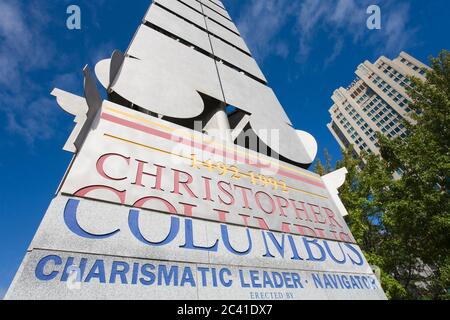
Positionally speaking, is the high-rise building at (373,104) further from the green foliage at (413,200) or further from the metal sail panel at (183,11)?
the metal sail panel at (183,11)

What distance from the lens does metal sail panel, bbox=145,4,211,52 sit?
321 inches

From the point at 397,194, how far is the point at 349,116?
85.8m

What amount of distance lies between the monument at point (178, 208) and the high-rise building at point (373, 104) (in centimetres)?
6707

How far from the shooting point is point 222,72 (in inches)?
316

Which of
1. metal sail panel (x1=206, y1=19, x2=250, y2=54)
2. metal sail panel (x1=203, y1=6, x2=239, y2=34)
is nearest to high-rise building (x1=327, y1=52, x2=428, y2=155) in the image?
metal sail panel (x1=203, y1=6, x2=239, y2=34)

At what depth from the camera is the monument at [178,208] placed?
254 centimetres

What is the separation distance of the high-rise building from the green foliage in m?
56.3

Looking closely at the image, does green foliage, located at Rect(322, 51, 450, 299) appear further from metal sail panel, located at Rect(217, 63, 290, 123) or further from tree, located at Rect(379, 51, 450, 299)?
metal sail panel, located at Rect(217, 63, 290, 123)

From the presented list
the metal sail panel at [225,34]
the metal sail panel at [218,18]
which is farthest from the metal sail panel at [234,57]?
the metal sail panel at [218,18]

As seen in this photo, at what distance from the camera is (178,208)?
3525 mm

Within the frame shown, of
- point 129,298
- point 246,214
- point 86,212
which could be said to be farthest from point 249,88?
point 129,298

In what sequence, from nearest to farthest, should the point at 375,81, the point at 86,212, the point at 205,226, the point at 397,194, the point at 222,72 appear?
the point at 86,212
the point at 205,226
the point at 222,72
the point at 397,194
the point at 375,81

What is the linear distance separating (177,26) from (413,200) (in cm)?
1152
